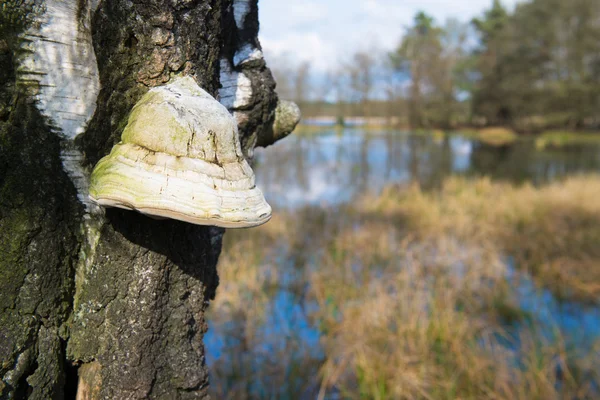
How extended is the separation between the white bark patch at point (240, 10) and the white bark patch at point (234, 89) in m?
0.12

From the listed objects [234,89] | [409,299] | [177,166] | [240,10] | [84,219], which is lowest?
[409,299]

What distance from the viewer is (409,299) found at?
3875 mm

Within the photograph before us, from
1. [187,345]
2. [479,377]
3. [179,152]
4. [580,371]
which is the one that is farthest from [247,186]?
[580,371]

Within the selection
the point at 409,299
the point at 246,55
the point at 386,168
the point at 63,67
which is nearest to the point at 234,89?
the point at 246,55

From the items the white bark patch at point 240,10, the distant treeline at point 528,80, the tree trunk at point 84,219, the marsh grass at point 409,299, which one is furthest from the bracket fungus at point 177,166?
the distant treeline at point 528,80

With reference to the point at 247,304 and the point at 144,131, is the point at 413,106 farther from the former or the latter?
the point at 144,131

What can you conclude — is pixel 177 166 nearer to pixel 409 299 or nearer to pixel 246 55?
pixel 246 55

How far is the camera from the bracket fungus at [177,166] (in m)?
0.62

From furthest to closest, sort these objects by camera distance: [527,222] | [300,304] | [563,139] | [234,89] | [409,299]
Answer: [563,139] → [527,222] → [300,304] → [409,299] → [234,89]

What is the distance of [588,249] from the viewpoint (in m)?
5.54

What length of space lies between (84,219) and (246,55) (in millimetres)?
516

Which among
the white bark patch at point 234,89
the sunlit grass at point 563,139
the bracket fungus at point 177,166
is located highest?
the white bark patch at point 234,89

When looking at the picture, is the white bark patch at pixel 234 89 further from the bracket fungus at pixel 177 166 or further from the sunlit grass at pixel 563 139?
the sunlit grass at pixel 563 139

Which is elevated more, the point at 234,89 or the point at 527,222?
the point at 234,89
